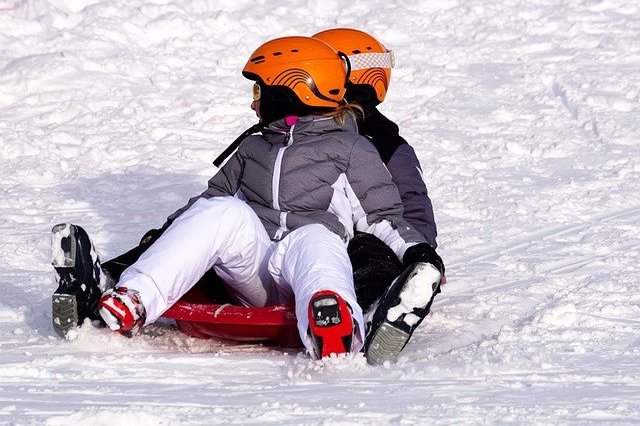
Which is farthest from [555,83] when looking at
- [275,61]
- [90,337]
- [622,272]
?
[90,337]

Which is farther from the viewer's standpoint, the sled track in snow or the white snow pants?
the sled track in snow

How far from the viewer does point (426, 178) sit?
7324 mm

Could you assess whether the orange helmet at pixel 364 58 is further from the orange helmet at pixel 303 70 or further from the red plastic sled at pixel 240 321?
the red plastic sled at pixel 240 321

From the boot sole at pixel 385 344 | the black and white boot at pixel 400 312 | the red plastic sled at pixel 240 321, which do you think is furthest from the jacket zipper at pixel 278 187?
the boot sole at pixel 385 344

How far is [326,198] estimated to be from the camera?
460cm

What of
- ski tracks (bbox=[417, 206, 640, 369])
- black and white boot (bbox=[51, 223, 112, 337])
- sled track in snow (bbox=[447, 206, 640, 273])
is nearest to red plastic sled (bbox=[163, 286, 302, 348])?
black and white boot (bbox=[51, 223, 112, 337])

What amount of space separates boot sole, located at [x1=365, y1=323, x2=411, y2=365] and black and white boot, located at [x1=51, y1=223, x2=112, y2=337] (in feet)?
3.05

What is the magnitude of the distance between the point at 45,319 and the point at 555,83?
17.1 feet

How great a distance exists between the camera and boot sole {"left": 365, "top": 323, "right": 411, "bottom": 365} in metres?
4.01

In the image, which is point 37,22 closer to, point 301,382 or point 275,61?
point 275,61

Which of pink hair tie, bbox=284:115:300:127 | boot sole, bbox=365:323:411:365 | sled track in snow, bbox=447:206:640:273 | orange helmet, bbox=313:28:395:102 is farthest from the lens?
sled track in snow, bbox=447:206:640:273

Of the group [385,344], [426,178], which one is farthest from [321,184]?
[426,178]

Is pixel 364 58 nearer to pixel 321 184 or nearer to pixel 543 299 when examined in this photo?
pixel 321 184

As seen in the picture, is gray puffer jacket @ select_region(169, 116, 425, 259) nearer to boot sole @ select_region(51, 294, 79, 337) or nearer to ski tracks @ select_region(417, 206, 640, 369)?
ski tracks @ select_region(417, 206, 640, 369)
